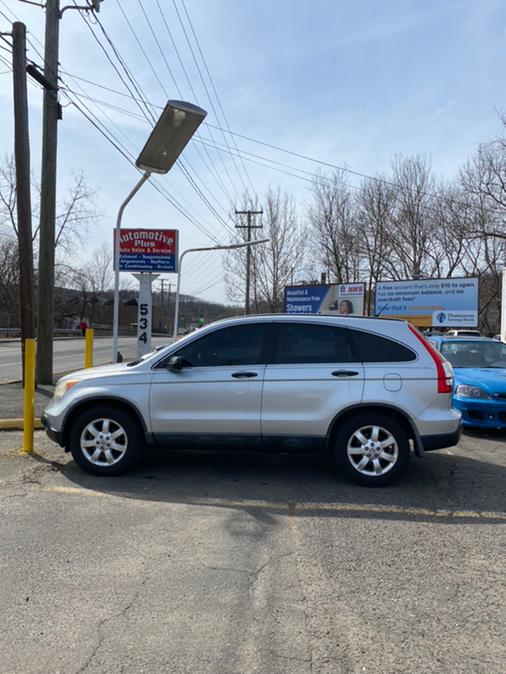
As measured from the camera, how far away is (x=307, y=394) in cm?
518

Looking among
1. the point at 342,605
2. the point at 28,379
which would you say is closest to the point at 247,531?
the point at 342,605

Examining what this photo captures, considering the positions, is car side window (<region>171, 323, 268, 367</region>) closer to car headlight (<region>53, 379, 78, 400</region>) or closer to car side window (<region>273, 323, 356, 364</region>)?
car side window (<region>273, 323, 356, 364</region>)

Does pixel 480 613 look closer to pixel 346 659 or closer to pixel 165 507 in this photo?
pixel 346 659

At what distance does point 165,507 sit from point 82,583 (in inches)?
54.1

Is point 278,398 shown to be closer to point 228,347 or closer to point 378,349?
point 228,347

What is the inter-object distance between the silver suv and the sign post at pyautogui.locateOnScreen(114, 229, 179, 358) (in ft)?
18.1

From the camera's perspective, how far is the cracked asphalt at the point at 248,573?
8.52 ft

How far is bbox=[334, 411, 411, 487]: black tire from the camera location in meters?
5.13

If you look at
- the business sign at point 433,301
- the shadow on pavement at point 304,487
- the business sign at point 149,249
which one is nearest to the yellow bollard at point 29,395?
the shadow on pavement at point 304,487

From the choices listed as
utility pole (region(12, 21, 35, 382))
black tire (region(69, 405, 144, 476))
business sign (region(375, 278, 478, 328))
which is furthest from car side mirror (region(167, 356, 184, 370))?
business sign (region(375, 278, 478, 328))

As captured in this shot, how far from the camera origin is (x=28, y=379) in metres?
6.09

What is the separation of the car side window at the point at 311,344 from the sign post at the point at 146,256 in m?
6.13

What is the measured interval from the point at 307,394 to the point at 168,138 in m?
5.67

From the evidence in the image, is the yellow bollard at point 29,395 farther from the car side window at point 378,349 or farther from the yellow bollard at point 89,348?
the yellow bollard at point 89,348
